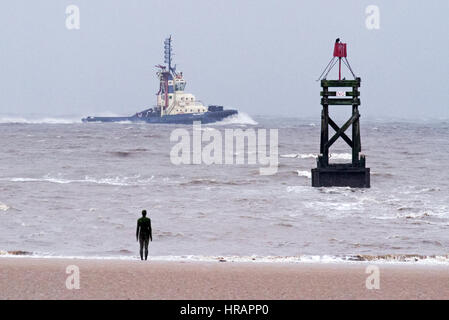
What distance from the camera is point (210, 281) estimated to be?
10.0m

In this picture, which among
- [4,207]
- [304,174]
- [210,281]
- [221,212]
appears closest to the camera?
[210,281]

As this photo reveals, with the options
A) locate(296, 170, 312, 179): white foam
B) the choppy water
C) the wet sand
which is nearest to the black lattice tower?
the choppy water

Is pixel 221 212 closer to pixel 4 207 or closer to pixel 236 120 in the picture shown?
pixel 4 207

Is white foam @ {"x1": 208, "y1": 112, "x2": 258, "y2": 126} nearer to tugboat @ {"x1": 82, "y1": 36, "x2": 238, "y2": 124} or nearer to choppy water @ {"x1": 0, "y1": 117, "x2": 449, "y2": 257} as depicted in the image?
tugboat @ {"x1": 82, "y1": 36, "x2": 238, "y2": 124}

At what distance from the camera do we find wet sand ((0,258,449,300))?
9172 millimetres

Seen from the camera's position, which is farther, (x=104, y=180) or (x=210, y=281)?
(x=104, y=180)

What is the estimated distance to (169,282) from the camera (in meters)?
9.91

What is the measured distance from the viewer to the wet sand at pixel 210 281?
917cm

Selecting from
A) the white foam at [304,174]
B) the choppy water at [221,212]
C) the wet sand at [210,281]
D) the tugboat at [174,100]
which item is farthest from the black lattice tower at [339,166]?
the tugboat at [174,100]

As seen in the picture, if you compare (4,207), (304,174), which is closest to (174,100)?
(304,174)

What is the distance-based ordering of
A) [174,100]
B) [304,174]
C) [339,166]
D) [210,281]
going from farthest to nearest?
[174,100] < [304,174] < [339,166] < [210,281]
